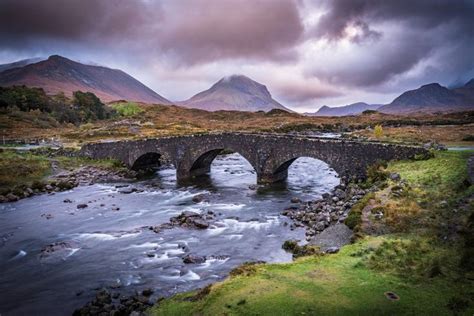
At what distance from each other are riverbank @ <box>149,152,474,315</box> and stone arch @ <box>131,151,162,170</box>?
39005 mm

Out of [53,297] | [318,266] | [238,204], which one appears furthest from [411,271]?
[238,204]

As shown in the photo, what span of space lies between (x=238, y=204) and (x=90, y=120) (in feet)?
296

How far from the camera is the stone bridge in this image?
32.9 m

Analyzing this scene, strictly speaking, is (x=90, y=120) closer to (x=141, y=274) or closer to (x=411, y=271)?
(x=141, y=274)

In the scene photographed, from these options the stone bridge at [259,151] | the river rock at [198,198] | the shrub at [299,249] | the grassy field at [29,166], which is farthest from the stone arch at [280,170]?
the grassy field at [29,166]

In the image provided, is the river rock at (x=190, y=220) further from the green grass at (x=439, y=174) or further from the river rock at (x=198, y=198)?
the green grass at (x=439, y=174)

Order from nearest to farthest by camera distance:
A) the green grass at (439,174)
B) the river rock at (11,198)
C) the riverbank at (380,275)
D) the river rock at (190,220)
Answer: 1. the riverbank at (380,275)
2. the green grass at (439,174)
3. the river rock at (190,220)
4. the river rock at (11,198)

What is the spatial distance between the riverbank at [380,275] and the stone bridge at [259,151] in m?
12.4

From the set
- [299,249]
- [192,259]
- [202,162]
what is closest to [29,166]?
[202,162]

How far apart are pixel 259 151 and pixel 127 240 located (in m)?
20.5

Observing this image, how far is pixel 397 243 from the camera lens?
16000mm

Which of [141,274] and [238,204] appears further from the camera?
[238,204]

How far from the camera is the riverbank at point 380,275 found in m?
11.5

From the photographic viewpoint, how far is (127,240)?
24703 mm
